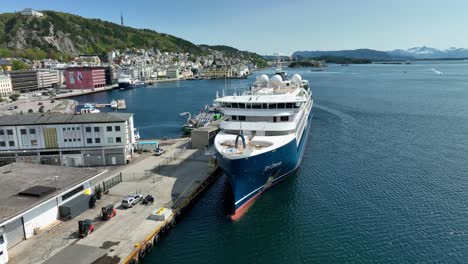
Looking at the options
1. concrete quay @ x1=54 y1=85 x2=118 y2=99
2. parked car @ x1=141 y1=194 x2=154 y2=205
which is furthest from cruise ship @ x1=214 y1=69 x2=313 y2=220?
concrete quay @ x1=54 y1=85 x2=118 y2=99

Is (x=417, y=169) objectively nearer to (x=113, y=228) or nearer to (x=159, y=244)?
(x=159, y=244)

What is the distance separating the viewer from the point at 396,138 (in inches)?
2151

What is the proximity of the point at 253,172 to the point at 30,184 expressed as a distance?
18023 millimetres

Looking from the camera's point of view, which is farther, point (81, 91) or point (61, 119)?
point (81, 91)

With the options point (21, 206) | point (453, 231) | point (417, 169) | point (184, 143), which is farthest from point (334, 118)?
point (21, 206)

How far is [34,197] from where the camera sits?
23469 millimetres

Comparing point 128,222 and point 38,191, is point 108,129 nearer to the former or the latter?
point 38,191

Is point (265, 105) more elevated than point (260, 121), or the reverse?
point (265, 105)

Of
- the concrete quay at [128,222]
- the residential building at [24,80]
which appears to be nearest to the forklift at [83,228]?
the concrete quay at [128,222]

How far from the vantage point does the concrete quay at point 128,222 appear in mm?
20859

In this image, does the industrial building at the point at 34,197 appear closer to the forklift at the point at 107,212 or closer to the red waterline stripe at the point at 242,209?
the forklift at the point at 107,212

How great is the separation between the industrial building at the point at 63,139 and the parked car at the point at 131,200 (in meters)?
11.1

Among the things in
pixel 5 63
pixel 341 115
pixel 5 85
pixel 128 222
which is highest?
Result: pixel 5 63

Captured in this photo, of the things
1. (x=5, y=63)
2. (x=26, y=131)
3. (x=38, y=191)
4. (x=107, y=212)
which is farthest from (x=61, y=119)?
(x=5, y=63)
